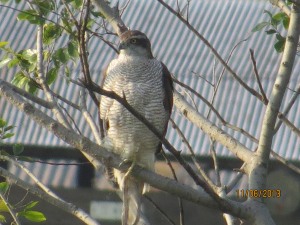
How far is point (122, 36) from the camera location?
396 cm

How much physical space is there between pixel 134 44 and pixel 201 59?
4.38m

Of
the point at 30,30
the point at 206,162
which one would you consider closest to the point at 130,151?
Answer: the point at 206,162

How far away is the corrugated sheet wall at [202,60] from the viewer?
307 inches

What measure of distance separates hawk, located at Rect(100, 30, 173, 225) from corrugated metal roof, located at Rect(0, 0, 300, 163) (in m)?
3.48

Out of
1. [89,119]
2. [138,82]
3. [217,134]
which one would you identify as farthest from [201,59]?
[217,134]

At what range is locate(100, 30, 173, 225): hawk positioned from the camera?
12.4 ft

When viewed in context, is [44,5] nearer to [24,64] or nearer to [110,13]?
[24,64]

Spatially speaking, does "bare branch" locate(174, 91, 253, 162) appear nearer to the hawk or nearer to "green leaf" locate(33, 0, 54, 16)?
the hawk

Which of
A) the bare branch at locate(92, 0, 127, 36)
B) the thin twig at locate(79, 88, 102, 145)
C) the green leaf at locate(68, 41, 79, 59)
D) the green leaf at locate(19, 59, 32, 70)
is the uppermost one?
the bare branch at locate(92, 0, 127, 36)

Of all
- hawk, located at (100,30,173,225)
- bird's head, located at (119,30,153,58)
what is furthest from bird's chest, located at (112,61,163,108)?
bird's head, located at (119,30,153,58)

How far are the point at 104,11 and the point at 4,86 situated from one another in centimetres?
125

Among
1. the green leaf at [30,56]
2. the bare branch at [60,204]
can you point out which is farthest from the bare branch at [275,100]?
the green leaf at [30,56]

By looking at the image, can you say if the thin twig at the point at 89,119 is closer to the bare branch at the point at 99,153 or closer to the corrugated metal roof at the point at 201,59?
the bare branch at the point at 99,153

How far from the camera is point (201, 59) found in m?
8.38
